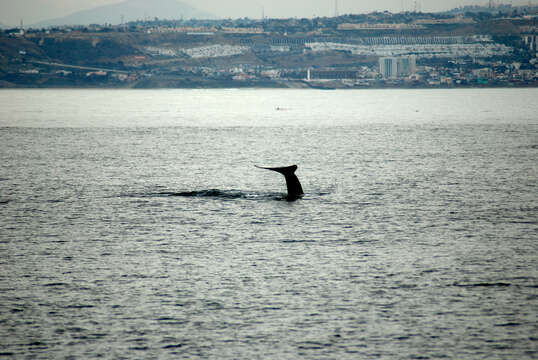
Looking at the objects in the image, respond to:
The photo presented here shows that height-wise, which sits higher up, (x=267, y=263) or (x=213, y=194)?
(x=267, y=263)

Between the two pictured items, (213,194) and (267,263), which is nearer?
(267,263)

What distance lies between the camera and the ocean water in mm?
19422

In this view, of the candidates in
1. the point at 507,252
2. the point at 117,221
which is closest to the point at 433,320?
the point at 507,252

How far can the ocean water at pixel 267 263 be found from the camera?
765 inches

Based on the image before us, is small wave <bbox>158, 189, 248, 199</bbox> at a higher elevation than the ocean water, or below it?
below

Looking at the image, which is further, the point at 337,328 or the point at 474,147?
the point at 474,147

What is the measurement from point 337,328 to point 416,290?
4.61 metres

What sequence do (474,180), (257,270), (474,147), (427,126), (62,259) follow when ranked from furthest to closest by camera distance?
(427,126) < (474,147) < (474,180) < (62,259) < (257,270)

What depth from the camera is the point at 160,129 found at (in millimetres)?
123625

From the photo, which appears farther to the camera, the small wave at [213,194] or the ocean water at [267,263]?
the small wave at [213,194]

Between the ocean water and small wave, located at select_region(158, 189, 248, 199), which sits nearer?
the ocean water

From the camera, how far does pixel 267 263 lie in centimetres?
2738

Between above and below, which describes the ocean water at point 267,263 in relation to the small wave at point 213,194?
above

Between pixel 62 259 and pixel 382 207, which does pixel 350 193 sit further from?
pixel 62 259
